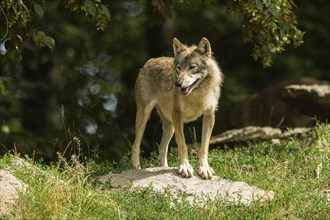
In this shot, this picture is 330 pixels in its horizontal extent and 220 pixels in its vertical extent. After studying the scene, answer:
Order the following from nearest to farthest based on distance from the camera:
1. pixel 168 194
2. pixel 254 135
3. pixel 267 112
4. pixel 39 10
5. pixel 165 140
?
pixel 168 194 → pixel 39 10 → pixel 165 140 → pixel 254 135 → pixel 267 112

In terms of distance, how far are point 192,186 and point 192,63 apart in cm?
163

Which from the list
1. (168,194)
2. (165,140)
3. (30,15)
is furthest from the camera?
(165,140)

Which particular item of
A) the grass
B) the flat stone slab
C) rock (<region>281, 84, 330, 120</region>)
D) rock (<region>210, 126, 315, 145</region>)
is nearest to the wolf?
the flat stone slab

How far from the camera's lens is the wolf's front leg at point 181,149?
10297 millimetres

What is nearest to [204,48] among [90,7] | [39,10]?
[90,7]

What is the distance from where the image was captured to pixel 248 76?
920 inches

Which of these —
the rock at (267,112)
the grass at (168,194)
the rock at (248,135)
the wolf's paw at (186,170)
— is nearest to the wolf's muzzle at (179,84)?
the wolf's paw at (186,170)

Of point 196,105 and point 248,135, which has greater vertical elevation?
point 196,105

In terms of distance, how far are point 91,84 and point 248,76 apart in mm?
7264

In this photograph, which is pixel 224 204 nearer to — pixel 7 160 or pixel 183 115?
pixel 183 115

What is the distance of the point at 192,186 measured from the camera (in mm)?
10023

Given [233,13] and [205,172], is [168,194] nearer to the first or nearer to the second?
[205,172]

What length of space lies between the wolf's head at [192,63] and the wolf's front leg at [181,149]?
1.74 ft

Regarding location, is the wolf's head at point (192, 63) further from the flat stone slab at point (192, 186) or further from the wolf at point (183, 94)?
the flat stone slab at point (192, 186)
